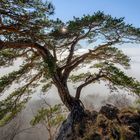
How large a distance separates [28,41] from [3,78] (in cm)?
180

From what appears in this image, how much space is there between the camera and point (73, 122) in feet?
39.4

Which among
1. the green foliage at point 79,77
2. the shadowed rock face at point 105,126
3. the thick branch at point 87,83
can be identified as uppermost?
the green foliage at point 79,77

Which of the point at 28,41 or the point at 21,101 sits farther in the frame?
the point at 21,101

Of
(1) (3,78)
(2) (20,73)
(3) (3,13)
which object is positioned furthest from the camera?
(2) (20,73)

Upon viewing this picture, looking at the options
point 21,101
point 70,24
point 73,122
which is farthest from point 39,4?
point 21,101

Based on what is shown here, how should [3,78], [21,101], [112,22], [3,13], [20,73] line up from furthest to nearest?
1. [21,101]
2. [20,73]
3. [3,78]
4. [112,22]
5. [3,13]

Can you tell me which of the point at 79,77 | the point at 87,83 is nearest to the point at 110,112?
the point at 87,83

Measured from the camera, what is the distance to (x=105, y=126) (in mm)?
11484

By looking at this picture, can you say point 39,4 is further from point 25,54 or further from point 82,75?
point 82,75

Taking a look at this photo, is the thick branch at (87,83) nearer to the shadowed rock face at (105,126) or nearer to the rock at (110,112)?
the shadowed rock face at (105,126)

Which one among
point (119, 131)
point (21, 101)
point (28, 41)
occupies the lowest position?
point (119, 131)

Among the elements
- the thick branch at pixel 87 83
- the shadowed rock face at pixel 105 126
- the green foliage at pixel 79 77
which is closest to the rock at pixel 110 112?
the shadowed rock face at pixel 105 126

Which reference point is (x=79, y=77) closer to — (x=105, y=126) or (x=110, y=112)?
(x=110, y=112)

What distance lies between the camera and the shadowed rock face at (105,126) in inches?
430
